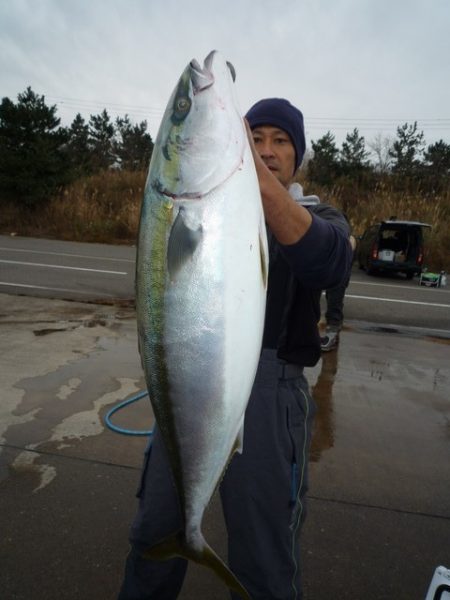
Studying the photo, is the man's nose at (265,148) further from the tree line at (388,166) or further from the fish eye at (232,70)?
the tree line at (388,166)

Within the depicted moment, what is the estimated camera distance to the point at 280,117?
1.81m

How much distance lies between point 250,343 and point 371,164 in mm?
27739

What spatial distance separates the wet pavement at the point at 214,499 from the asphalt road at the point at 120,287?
2594mm

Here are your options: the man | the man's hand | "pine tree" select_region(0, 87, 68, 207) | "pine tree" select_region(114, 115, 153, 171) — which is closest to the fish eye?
the man's hand

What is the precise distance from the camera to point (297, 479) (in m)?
1.64

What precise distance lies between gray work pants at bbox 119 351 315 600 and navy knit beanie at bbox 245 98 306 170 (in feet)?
3.05

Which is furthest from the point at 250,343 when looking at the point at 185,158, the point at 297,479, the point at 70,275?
the point at 70,275

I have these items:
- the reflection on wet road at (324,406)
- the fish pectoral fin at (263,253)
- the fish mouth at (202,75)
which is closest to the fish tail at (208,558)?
the fish pectoral fin at (263,253)

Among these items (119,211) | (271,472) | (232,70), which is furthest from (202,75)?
(119,211)

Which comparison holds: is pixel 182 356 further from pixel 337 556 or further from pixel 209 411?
pixel 337 556

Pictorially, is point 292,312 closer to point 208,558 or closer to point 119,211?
point 208,558

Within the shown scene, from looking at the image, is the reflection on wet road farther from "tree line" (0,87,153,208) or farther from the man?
"tree line" (0,87,153,208)

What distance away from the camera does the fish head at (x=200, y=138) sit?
1.22 m

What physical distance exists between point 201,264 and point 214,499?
1768 millimetres
